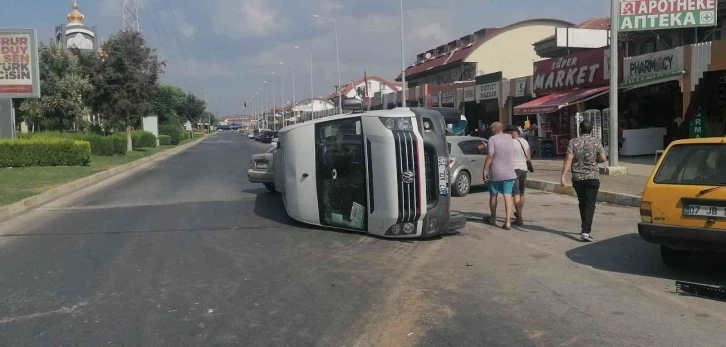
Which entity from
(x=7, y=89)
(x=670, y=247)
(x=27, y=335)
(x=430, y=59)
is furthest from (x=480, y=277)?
(x=430, y=59)

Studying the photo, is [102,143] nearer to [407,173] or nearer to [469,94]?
[469,94]

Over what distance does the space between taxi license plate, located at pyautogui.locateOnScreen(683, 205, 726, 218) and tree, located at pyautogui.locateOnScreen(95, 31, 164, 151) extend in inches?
1364

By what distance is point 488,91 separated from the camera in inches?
1337

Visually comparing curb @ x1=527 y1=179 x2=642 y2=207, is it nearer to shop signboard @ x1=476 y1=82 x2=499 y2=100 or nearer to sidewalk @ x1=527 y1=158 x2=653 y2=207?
sidewalk @ x1=527 y1=158 x2=653 y2=207

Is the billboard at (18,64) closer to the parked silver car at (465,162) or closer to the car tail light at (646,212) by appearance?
the parked silver car at (465,162)

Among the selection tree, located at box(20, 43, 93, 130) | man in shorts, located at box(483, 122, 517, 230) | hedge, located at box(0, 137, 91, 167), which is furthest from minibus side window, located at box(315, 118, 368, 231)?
tree, located at box(20, 43, 93, 130)

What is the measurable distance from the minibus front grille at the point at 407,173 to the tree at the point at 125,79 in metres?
31.4

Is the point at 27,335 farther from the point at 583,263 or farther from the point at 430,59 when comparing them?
the point at 430,59

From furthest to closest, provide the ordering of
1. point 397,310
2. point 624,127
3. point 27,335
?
point 624,127 < point 397,310 < point 27,335

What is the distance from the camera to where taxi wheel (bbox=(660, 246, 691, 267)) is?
24.1 feet

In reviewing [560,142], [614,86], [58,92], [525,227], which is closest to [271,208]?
[525,227]

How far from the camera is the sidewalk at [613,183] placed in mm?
13282

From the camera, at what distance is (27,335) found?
5273 millimetres

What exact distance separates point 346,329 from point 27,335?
8.45 ft
